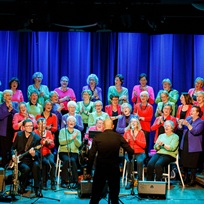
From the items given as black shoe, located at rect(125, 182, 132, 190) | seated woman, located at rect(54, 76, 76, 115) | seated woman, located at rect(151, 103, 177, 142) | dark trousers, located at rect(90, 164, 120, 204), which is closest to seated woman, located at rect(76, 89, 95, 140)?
seated woman, located at rect(54, 76, 76, 115)

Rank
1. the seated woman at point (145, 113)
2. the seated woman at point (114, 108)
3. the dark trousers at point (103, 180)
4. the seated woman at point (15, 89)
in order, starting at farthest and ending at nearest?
the seated woman at point (15, 89), the seated woman at point (114, 108), the seated woman at point (145, 113), the dark trousers at point (103, 180)

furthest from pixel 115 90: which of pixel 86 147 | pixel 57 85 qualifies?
pixel 86 147

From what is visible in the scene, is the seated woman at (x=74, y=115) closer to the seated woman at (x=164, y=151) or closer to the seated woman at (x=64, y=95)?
the seated woman at (x=64, y=95)

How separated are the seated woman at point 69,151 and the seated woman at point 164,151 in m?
1.40

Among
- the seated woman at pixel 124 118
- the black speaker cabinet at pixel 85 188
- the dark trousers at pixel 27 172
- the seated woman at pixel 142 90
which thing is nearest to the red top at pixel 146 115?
the seated woman at pixel 124 118

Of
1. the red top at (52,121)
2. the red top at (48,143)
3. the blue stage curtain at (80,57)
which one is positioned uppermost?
the blue stage curtain at (80,57)

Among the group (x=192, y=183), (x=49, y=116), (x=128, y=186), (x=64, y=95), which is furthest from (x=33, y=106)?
(x=192, y=183)

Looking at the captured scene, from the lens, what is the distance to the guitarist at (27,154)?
900 cm

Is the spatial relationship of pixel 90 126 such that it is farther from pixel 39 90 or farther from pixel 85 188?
pixel 85 188

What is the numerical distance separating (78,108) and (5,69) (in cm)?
277

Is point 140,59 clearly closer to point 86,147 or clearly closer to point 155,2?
point 155,2

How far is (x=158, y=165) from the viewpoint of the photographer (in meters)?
9.47

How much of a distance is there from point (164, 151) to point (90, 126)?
160 centimetres

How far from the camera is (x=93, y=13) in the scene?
9.91m
